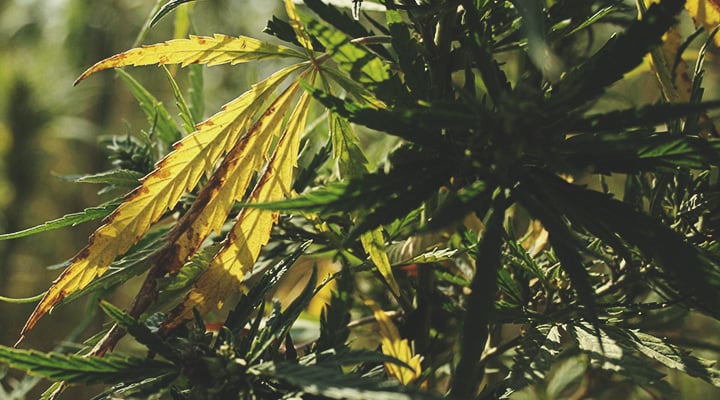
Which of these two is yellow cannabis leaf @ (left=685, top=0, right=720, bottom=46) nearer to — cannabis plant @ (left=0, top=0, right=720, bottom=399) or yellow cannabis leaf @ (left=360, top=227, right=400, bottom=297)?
cannabis plant @ (left=0, top=0, right=720, bottom=399)

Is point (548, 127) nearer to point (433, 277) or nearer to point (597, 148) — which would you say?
point (597, 148)

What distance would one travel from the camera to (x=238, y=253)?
488mm

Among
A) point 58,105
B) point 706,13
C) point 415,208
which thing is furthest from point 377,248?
point 58,105

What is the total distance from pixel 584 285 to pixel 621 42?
13 centimetres

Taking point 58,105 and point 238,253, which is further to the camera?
point 58,105

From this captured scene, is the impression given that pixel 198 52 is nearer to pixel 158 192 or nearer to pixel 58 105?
pixel 158 192

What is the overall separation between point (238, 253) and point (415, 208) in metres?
0.15

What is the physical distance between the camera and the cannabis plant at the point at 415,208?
1.24ft

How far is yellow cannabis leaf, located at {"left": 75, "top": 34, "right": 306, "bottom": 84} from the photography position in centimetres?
48

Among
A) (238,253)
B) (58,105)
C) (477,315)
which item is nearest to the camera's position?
(477,315)

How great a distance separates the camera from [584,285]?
1.26 ft

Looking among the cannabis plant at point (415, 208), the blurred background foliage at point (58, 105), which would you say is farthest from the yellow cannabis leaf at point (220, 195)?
the blurred background foliage at point (58, 105)

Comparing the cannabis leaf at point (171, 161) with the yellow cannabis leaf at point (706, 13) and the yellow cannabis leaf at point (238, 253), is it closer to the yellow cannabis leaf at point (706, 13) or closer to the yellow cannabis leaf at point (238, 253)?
the yellow cannabis leaf at point (238, 253)

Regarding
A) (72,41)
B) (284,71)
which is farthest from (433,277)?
(72,41)
